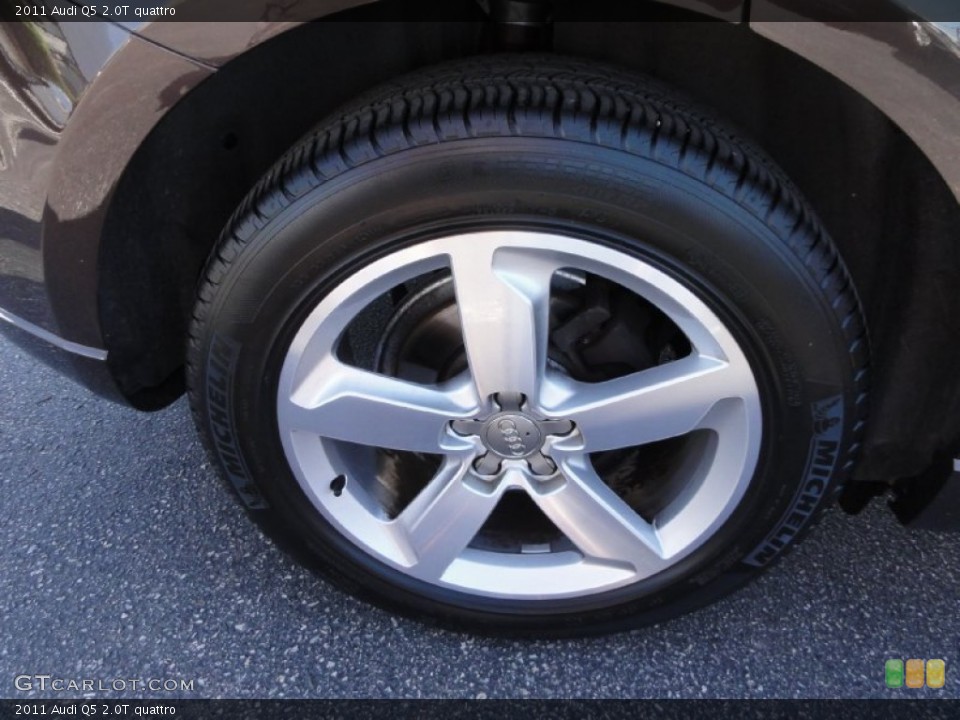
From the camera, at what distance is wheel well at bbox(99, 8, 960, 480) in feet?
4.43

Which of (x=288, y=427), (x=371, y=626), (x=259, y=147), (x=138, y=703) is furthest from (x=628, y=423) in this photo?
(x=138, y=703)

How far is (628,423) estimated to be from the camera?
54.4 inches

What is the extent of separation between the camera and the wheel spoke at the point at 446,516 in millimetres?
1485

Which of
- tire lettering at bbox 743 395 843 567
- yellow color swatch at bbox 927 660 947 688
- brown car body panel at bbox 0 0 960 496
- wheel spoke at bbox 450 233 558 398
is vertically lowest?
yellow color swatch at bbox 927 660 947 688

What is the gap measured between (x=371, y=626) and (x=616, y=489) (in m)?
0.56

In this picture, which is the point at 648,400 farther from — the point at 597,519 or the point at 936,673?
the point at 936,673

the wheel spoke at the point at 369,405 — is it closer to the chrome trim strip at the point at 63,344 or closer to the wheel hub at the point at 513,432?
the wheel hub at the point at 513,432

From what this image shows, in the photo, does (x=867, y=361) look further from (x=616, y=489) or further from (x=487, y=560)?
(x=487, y=560)

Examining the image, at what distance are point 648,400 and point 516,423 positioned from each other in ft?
0.72

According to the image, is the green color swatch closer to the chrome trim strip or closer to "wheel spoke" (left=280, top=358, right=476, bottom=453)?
"wheel spoke" (left=280, top=358, right=476, bottom=453)

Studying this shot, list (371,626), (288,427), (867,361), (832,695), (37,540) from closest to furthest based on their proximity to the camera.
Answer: (867,361) → (288,427) → (832,695) → (371,626) → (37,540)

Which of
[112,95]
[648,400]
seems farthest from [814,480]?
[112,95]

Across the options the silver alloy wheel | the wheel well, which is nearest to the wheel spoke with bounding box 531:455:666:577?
the silver alloy wheel

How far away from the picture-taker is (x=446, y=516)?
1.51 meters
